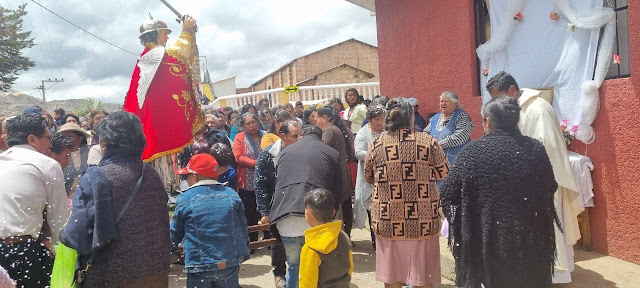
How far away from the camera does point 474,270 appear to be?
3146 mm

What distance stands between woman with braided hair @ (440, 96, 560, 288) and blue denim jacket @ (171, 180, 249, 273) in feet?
4.97

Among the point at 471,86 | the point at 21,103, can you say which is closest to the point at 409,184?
the point at 471,86

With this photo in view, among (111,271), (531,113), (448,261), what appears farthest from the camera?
(448,261)

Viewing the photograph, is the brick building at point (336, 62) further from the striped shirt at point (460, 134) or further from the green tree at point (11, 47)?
the striped shirt at point (460, 134)

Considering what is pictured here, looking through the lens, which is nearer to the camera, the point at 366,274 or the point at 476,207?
the point at 476,207

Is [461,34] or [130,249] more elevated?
[461,34]

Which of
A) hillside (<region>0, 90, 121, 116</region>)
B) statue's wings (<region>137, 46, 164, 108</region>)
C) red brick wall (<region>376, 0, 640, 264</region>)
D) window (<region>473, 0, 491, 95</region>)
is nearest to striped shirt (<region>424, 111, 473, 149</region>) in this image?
red brick wall (<region>376, 0, 640, 264</region>)

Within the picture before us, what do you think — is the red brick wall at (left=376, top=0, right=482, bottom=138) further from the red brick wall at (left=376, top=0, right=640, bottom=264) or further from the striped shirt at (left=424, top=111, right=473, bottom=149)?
the striped shirt at (left=424, top=111, right=473, bottom=149)

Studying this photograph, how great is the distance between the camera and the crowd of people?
2764 millimetres

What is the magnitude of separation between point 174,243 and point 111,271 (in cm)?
61

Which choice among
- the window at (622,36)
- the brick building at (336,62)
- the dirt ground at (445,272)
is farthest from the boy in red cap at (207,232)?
the brick building at (336,62)

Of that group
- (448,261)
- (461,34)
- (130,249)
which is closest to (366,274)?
(448,261)

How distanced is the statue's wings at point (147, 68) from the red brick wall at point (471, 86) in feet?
13.3

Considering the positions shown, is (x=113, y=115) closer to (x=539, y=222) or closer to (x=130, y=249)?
(x=130, y=249)
